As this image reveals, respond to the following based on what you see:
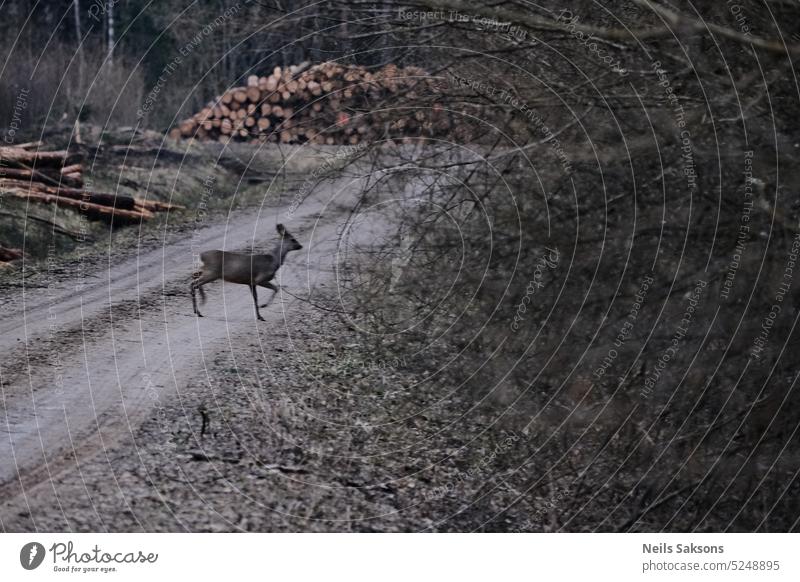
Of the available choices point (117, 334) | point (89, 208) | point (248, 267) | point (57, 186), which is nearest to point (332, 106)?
point (248, 267)

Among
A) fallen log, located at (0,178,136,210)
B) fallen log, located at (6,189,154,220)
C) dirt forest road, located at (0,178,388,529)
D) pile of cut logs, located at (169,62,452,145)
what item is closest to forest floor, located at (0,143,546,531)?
dirt forest road, located at (0,178,388,529)

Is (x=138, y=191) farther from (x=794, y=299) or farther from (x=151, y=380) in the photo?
(x=794, y=299)

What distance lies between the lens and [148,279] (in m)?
7.84

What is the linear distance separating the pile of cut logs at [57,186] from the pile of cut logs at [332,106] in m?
1.14

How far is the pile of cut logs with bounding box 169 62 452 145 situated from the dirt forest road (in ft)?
2.18

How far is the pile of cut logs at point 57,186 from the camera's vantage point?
906 centimetres

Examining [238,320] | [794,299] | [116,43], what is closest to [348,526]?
[238,320]

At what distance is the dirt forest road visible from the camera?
20.6ft

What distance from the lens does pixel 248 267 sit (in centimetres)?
720

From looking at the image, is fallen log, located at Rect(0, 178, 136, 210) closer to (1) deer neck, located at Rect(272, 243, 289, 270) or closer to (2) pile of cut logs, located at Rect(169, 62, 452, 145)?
(2) pile of cut logs, located at Rect(169, 62, 452, 145)

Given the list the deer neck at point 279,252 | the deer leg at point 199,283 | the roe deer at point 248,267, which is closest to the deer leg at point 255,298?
the roe deer at point 248,267

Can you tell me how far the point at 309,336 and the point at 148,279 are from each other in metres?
1.52

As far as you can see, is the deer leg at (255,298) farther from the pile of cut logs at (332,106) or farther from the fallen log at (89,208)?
the fallen log at (89,208)

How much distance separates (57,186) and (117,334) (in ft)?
9.70
